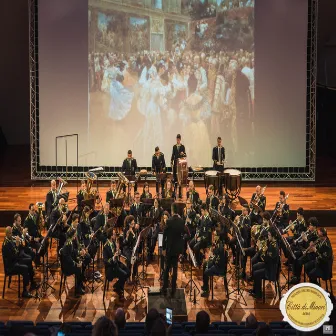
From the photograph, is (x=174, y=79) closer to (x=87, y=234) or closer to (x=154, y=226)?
(x=154, y=226)

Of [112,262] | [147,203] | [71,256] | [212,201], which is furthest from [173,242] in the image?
[212,201]

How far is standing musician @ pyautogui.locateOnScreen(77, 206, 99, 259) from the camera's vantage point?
39.9 feet

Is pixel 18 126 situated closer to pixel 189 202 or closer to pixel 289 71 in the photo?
pixel 289 71

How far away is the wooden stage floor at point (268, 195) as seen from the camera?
16.5m

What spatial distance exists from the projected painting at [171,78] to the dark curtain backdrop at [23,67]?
146 inches

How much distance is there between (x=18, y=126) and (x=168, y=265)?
1311 centimetres

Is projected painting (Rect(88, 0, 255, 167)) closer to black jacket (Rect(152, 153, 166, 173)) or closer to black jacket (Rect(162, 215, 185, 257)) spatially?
black jacket (Rect(152, 153, 166, 173))

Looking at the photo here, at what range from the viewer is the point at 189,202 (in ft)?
46.4

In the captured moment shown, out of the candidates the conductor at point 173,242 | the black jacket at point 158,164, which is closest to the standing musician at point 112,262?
the conductor at point 173,242

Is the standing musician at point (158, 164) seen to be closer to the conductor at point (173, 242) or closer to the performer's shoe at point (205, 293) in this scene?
the performer's shoe at point (205, 293)

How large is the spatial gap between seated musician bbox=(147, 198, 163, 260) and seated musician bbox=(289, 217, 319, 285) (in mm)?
2550

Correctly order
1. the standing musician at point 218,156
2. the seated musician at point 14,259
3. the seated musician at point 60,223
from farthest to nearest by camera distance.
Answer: the standing musician at point 218,156 < the seated musician at point 60,223 < the seated musician at point 14,259

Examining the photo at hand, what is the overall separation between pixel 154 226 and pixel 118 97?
238 inches

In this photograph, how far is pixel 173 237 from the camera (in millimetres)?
11359
